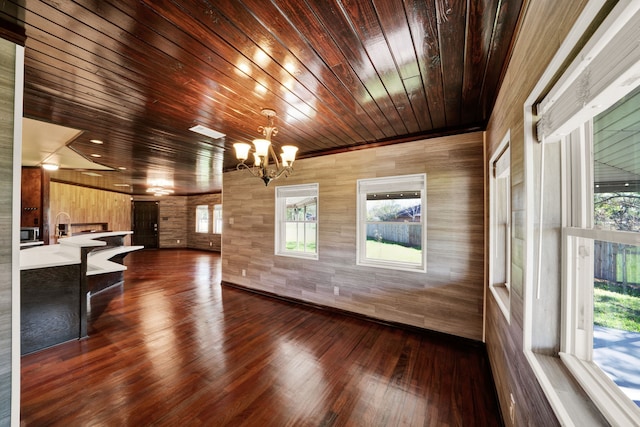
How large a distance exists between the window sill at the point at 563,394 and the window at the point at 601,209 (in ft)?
0.13

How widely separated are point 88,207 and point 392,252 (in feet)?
30.3

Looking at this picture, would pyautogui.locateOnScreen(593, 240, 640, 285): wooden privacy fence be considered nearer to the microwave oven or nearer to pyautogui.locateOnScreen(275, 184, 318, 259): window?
pyautogui.locateOnScreen(275, 184, 318, 259): window

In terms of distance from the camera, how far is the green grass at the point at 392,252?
10.2 feet

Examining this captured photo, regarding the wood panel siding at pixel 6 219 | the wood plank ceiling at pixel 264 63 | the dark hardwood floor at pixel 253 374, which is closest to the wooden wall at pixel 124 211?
the dark hardwood floor at pixel 253 374

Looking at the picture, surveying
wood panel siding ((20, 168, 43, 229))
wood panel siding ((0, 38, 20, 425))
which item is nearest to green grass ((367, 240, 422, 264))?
wood panel siding ((0, 38, 20, 425))

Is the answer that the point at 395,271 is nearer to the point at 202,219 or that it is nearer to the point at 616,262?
the point at 616,262

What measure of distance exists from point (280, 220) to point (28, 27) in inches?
131

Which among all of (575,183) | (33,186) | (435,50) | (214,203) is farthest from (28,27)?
(214,203)

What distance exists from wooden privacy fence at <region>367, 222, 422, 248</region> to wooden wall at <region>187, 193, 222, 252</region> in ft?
24.3

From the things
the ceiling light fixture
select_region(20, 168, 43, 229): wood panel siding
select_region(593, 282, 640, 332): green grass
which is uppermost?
the ceiling light fixture

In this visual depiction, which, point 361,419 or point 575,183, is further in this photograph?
point 361,419

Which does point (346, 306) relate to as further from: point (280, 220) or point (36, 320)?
point (36, 320)

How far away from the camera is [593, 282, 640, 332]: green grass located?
0.70m

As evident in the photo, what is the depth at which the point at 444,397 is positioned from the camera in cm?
192
